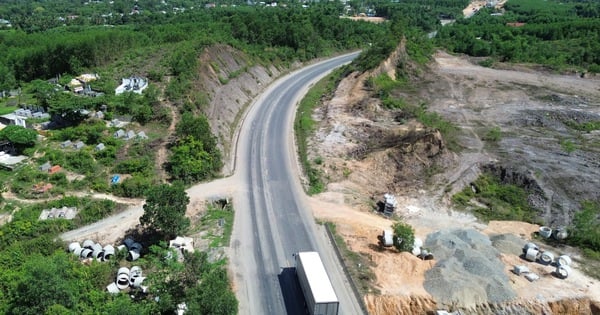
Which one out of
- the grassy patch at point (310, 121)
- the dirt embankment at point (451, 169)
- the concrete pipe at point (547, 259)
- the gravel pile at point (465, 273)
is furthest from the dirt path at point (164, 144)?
the concrete pipe at point (547, 259)

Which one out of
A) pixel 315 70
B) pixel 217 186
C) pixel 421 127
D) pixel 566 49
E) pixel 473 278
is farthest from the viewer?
pixel 566 49

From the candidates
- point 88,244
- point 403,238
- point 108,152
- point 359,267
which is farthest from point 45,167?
point 403,238

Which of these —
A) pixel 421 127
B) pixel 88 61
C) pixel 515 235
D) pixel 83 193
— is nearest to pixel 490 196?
pixel 515 235

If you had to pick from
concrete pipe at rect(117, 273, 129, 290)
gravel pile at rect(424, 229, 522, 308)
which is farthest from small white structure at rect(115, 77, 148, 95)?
gravel pile at rect(424, 229, 522, 308)

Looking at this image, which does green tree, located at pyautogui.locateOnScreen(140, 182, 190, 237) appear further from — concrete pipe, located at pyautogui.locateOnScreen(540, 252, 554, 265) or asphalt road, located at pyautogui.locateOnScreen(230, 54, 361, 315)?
concrete pipe, located at pyautogui.locateOnScreen(540, 252, 554, 265)

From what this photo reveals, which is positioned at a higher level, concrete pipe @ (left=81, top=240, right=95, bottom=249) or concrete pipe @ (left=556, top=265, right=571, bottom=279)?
concrete pipe @ (left=81, top=240, right=95, bottom=249)

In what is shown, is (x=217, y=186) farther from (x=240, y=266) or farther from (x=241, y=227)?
(x=240, y=266)

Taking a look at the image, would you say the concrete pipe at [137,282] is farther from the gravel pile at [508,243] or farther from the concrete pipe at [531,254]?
the concrete pipe at [531,254]
